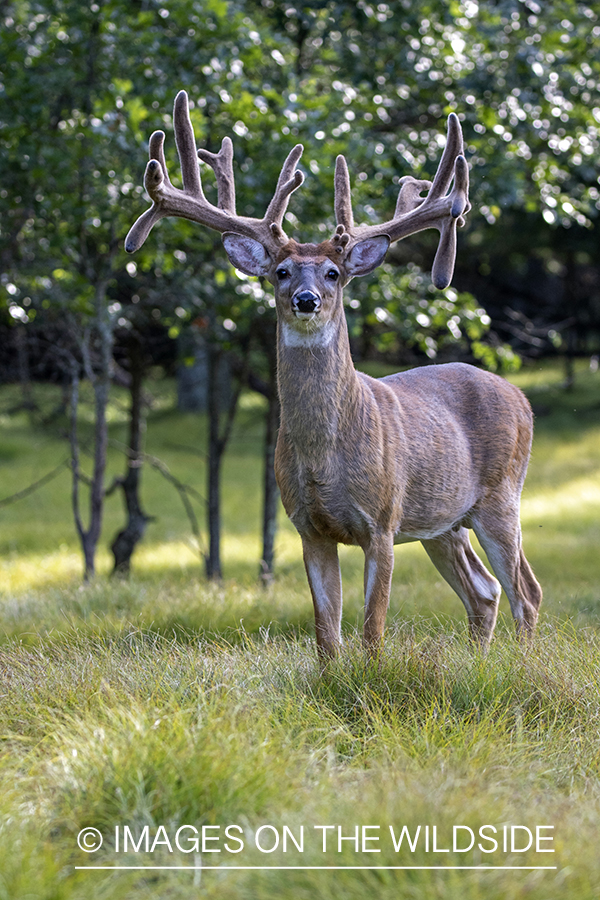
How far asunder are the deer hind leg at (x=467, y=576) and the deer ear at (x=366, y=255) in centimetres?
168

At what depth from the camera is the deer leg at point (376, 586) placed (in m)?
4.18

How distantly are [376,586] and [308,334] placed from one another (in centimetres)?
116

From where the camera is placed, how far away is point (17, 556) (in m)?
11.3

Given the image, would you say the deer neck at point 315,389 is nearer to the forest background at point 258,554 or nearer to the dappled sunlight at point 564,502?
the forest background at point 258,554

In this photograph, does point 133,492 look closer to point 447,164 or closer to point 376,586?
point 447,164

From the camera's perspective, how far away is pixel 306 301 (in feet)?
13.3

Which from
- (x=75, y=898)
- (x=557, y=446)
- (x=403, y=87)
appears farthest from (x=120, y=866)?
(x=557, y=446)

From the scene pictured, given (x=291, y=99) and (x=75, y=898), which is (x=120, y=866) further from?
(x=291, y=99)

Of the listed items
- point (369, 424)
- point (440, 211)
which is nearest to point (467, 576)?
point (369, 424)

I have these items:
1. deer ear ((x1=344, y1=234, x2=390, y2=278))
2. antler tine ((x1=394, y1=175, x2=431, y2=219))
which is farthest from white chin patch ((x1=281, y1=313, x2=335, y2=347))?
antler tine ((x1=394, y1=175, x2=431, y2=219))

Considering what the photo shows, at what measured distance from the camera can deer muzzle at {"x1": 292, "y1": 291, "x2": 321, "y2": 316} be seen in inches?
159

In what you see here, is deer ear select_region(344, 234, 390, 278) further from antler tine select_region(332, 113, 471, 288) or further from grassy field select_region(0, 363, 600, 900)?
grassy field select_region(0, 363, 600, 900)

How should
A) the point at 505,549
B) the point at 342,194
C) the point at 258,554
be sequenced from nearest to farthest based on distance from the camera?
the point at 342,194 → the point at 505,549 → the point at 258,554

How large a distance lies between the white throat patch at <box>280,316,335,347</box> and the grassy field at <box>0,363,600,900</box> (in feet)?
4.42
